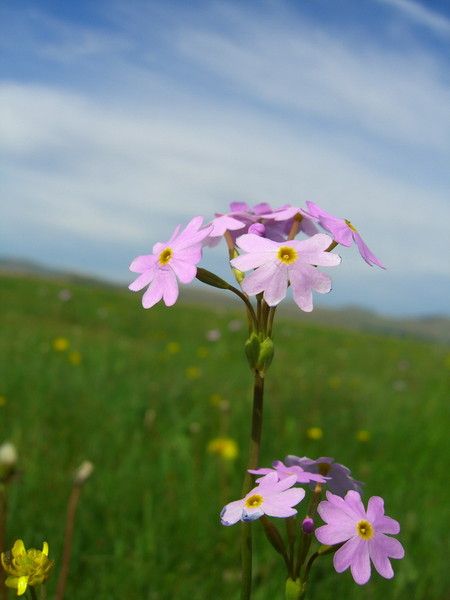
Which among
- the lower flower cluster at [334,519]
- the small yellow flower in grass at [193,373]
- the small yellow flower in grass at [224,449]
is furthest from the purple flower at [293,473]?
the small yellow flower in grass at [193,373]

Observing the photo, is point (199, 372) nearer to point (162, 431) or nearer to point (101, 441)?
point (162, 431)

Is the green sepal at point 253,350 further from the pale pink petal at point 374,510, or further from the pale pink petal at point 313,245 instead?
the pale pink petal at point 374,510

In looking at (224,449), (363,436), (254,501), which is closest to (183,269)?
(254,501)

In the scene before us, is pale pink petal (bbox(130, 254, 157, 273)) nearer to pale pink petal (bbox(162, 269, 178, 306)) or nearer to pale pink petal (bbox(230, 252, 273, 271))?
pale pink petal (bbox(162, 269, 178, 306))

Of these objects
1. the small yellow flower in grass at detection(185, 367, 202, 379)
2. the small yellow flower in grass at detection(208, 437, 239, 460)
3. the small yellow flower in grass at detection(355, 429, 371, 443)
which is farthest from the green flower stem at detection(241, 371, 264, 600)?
the small yellow flower in grass at detection(185, 367, 202, 379)

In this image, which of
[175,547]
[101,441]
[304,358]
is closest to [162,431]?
[101,441]

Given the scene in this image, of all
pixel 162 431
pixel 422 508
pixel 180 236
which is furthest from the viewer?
pixel 162 431

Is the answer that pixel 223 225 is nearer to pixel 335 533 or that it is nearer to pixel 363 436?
pixel 335 533
